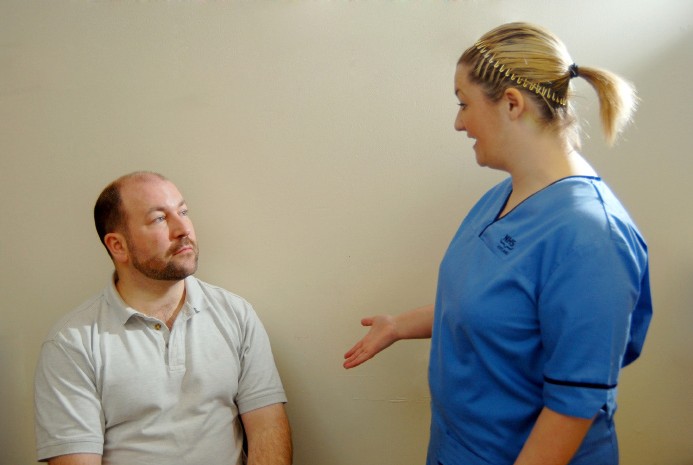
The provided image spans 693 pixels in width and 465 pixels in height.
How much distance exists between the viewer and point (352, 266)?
5.51 ft

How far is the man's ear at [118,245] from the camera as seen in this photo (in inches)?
57.6

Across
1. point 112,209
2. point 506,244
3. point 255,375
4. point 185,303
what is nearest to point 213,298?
point 185,303

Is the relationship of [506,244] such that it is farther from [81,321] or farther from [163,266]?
[81,321]

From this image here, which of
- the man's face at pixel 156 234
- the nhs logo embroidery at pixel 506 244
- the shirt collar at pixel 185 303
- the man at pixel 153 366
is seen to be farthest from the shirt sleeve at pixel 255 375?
the nhs logo embroidery at pixel 506 244

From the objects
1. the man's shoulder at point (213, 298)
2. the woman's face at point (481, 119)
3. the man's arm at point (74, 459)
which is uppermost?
the woman's face at point (481, 119)

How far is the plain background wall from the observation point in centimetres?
159

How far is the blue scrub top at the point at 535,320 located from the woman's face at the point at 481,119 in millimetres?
108

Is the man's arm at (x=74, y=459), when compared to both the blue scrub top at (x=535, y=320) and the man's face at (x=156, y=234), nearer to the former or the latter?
the man's face at (x=156, y=234)

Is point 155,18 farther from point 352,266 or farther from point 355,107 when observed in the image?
point 352,266

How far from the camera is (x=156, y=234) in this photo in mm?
1444

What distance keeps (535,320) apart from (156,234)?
0.88 metres

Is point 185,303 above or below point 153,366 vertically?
above

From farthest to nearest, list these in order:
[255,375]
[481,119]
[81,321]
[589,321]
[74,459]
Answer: [255,375], [81,321], [74,459], [481,119], [589,321]

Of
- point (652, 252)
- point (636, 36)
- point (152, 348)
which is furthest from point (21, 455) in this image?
point (636, 36)
